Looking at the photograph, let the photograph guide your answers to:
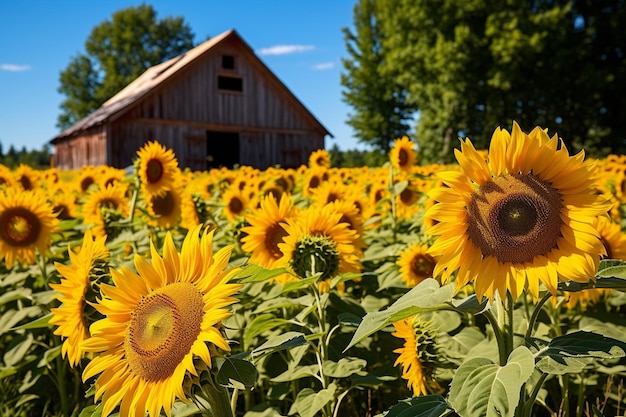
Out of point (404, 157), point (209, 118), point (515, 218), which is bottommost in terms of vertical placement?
point (515, 218)

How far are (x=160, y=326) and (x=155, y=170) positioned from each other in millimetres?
2985

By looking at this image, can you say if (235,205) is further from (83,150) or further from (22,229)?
(83,150)

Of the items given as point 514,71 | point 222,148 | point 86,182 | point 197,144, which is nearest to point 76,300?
point 86,182

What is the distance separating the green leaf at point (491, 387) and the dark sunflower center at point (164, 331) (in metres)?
0.63

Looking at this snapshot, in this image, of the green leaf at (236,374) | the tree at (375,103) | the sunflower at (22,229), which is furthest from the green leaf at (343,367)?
the tree at (375,103)

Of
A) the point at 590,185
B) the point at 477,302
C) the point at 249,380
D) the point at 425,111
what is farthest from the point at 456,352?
the point at 425,111

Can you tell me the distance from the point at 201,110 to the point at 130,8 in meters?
30.4

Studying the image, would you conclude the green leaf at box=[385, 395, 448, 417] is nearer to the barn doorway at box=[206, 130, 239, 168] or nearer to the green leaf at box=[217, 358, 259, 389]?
the green leaf at box=[217, 358, 259, 389]

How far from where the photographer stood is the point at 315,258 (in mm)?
2414

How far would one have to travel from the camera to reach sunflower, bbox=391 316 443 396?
2082 mm

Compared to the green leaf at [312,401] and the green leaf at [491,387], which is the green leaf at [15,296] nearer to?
the green leaf at [312,401]

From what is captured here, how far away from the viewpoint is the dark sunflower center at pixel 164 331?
139 cm

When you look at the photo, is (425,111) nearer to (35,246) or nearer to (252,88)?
(252,88)

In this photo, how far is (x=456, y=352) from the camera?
2.29 m
